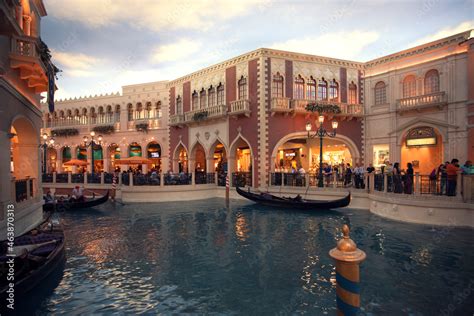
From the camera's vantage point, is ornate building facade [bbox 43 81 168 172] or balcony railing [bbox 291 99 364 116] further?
ornate building facade [bbox 43 81 168 172]

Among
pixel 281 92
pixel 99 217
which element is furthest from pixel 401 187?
pixel 99 217

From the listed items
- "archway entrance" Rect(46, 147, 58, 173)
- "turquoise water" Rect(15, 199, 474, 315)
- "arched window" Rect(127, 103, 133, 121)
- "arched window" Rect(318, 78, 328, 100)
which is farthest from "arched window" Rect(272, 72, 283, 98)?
"archway entrance" Rect(46, 147, 58, 173)

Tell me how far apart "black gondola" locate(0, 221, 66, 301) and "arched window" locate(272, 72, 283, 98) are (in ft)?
39.5

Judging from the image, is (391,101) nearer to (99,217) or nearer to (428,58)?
(428,58)

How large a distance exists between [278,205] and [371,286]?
324 inches

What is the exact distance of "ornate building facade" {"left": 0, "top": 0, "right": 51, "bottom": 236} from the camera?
7000mm

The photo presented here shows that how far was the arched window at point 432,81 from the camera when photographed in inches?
594

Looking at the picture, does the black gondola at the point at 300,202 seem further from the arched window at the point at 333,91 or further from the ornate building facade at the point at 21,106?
the ornate building facade at the point at 21,106

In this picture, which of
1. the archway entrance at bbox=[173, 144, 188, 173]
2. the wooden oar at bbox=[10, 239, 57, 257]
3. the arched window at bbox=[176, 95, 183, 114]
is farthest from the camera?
the archway entrance at bbox=[173, 144, 188, 173]

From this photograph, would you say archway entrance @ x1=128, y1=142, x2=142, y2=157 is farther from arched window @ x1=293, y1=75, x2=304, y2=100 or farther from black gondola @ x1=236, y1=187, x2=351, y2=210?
arched window @ x1=293, y1=75, x2=304, y2=100

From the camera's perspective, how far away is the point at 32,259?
16.8 ft

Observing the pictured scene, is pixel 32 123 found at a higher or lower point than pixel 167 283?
higher

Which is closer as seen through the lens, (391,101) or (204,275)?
(204,275)

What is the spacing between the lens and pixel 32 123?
9.42m
